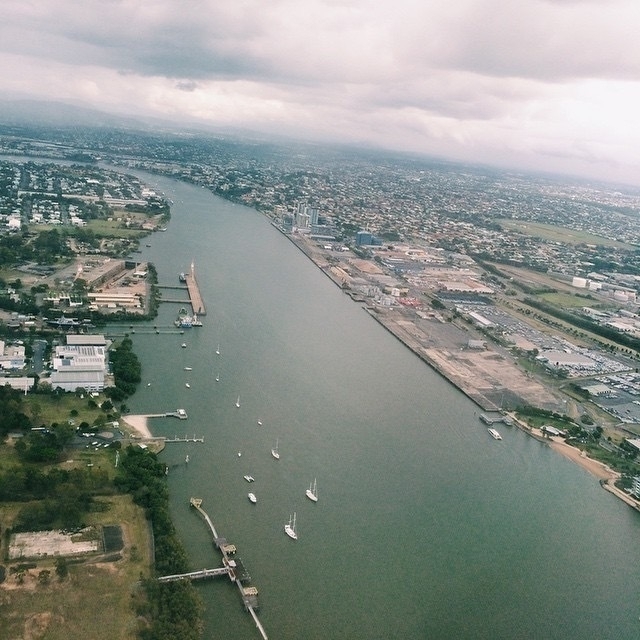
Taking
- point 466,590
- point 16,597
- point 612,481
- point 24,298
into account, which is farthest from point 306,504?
point 24,298

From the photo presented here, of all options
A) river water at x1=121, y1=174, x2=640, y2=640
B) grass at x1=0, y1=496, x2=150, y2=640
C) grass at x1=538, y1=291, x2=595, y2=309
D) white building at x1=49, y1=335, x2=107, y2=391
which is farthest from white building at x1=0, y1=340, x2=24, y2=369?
grass at x1=538, y1=291, x2=595, y2=309

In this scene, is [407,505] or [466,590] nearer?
[466,590]

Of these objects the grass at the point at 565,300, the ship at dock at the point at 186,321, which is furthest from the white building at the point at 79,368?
the grass at the point at 565,300

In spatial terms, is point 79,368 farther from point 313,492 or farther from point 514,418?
point 514,418

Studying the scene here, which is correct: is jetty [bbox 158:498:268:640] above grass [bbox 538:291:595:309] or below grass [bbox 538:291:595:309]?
below

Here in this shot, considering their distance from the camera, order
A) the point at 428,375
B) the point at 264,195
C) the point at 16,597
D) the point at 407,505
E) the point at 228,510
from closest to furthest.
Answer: the point at 16,597 → the point at 228,510 → the point at 407,505 → the point at 428,375 → the point at 264,195

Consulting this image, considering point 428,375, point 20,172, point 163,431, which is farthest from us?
point 20,172

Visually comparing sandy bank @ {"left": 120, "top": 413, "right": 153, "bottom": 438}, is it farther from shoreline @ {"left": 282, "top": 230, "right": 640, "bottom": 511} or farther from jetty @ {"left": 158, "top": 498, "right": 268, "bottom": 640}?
shoreline @ {"left": 282, "top": 230, "right": 640, "bottom": 511}

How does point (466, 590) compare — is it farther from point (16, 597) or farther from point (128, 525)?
point (16, 597)
